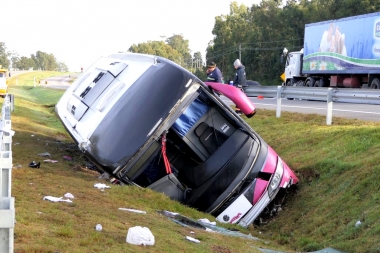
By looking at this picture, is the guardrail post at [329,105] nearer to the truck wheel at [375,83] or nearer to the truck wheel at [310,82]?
the truck wheel at [375,83]

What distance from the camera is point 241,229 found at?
7.76 metres

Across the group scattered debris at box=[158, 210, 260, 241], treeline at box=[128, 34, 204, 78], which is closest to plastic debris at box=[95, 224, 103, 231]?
scattered debris at box=[158, 210, 260, 241]

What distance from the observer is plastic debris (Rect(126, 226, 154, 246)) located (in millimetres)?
5133

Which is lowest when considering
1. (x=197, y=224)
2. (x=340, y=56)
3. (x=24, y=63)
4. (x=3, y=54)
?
(x=24, y=63)

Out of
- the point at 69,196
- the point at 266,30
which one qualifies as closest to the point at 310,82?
the point at 69,196

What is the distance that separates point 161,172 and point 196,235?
249 centimetres

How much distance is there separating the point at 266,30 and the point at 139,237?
6515cm

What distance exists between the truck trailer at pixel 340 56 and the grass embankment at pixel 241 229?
17993 millimetres

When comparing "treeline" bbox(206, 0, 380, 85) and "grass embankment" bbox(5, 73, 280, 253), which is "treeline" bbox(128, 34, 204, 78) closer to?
"treeline" bbox(206, 0, 380, 85)

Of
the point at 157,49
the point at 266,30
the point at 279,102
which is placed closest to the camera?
the point at 279,102

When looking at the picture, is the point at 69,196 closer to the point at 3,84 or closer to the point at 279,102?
the point at 279,102

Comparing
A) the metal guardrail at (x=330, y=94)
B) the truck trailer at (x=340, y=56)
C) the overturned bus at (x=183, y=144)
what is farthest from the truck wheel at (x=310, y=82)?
the overturned bus at (x=183, y=144)

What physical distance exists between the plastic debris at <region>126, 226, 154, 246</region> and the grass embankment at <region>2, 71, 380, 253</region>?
0.21ft

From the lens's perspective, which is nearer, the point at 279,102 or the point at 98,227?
the point at 98,227
